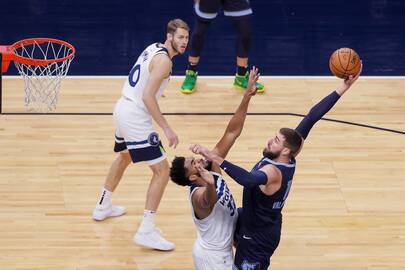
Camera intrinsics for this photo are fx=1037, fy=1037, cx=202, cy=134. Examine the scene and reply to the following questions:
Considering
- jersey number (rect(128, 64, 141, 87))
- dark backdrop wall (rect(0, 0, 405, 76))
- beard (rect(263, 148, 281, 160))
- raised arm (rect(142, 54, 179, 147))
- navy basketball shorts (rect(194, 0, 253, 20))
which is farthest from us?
dark backdrop wall (rect(0, 0, 405, 76))

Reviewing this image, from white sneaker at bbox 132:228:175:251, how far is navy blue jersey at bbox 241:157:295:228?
123 cm

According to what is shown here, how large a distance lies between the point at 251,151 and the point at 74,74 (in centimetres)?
263

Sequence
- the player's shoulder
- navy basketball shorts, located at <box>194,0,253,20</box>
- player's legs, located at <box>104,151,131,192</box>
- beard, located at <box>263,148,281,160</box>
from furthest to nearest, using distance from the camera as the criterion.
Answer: navy basketball shorts, located at <box>194,0,253,20</box>, player's legs, located at <box>104,151,131,192</box>, beard, located at <box>263,148,281,160</box>, the player's shoulder

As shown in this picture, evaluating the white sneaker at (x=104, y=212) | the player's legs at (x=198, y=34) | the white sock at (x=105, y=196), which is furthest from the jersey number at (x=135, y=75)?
the player's legs at (x=198, y=34)

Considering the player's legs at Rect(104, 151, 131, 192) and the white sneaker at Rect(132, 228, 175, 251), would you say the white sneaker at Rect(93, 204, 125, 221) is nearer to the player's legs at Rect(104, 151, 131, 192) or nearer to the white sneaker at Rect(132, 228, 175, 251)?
the player's legs at Rect(104, 151, 131, 192)

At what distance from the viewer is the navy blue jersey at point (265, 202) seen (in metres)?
6.66

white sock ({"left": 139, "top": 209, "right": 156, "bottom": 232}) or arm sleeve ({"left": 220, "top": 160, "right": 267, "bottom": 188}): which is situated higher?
arm sleeve ({"left": 220, "top": 160, "right": 267, "bottom": 188})

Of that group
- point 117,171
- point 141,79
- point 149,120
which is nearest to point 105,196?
point 117,171

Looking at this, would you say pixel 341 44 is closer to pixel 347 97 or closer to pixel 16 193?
pixel 347 97

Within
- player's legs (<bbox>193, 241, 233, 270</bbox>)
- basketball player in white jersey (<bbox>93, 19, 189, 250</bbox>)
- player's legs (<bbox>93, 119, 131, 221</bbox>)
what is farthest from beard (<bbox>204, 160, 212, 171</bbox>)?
player's legs (<bbox>93, 119, 131, 221</bbox>)

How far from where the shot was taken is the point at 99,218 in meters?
8.30

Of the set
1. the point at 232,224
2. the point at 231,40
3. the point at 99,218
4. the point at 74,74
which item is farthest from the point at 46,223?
the point at 231,40

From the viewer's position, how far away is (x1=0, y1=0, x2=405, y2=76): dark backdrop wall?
38.0 feet

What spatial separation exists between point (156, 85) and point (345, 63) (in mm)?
1408
